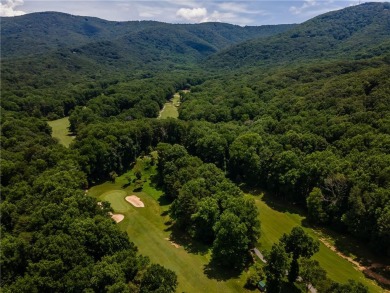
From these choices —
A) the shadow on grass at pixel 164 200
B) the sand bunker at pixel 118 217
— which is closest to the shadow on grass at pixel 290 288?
the shadow on grass at pixel 164 200

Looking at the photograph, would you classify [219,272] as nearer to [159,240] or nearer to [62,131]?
[159,240]

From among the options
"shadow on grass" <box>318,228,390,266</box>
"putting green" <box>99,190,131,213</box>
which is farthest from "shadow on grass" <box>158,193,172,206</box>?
"shadow on grass" <box>318,228,390,266</box>

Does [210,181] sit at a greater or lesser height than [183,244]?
greater

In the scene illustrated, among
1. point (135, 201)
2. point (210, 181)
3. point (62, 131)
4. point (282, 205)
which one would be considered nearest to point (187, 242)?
point (210, 181)

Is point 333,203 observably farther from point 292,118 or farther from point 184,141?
point 184,141

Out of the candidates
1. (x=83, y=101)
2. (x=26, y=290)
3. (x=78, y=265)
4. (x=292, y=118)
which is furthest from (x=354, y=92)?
(x=83, y=101)

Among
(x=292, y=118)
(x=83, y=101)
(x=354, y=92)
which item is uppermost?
(x=354, y=92)
